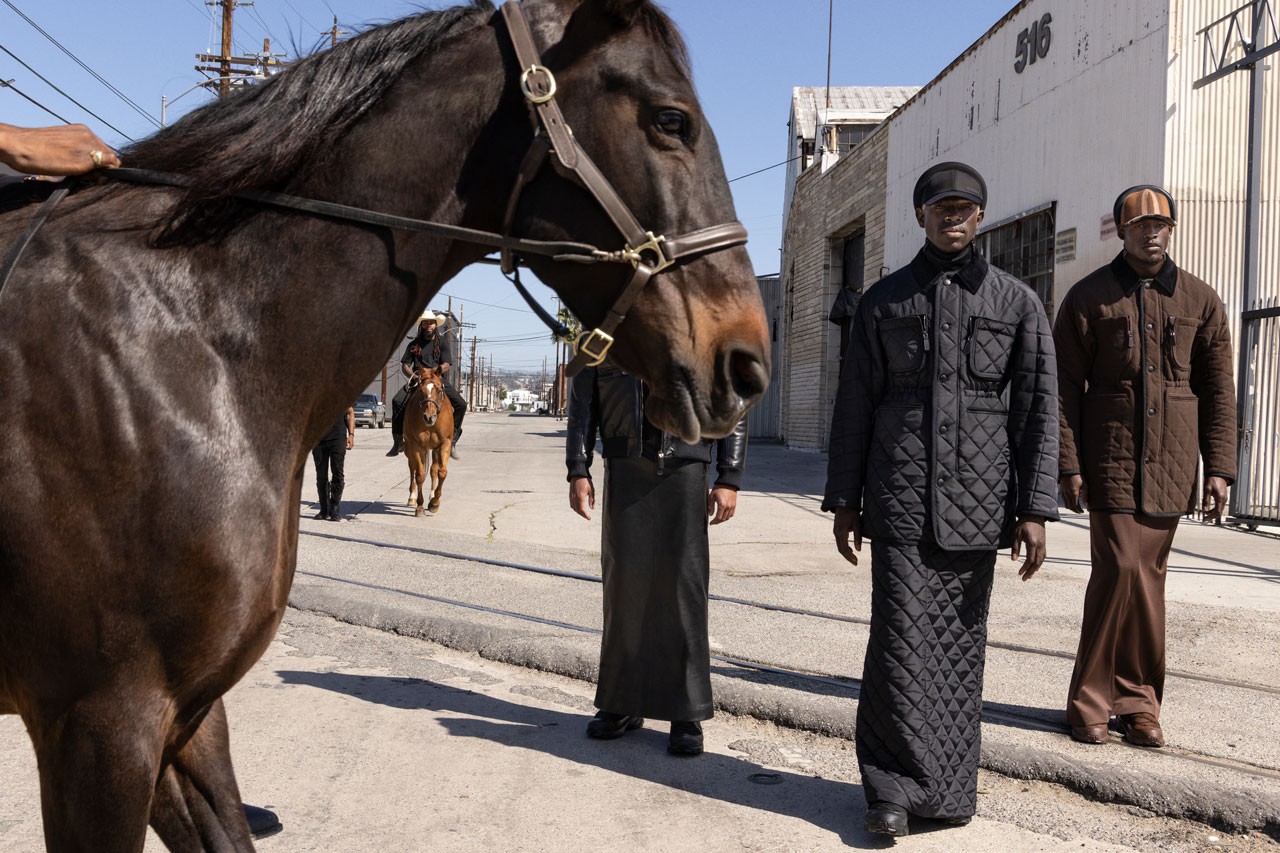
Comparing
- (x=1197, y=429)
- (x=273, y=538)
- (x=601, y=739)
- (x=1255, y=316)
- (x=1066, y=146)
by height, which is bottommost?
(x=601, y=739)

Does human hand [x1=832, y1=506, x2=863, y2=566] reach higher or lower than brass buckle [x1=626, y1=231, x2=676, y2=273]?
lower

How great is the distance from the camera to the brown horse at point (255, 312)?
189 cm

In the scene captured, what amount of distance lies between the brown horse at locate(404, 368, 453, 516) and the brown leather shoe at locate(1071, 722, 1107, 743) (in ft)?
31.6

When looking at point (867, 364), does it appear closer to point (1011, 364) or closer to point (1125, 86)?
point (1011, 364)

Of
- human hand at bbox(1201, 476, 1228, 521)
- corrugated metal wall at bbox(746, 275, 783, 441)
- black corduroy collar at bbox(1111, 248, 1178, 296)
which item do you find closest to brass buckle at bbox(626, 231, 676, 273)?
black corduroy collar at bbox(1111, 248, 1178, 296)

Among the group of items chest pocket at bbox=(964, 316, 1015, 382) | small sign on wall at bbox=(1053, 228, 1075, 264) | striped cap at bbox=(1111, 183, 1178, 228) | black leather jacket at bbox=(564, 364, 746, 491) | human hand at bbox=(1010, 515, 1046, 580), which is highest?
small sign on wall at bbox=(1053, 228, 1075, 264)

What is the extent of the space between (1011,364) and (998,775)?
1.55 m

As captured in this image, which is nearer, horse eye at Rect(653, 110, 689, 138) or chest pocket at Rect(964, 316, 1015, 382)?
horse eye at Rect(653, 110, 689, 138)

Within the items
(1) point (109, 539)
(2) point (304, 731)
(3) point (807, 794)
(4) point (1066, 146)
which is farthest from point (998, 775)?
(4) point (1066, 146)

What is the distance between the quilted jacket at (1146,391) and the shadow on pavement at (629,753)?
5.61ft

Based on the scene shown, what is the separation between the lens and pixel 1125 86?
1359 cm

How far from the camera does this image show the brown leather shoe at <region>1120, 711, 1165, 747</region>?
4352mm

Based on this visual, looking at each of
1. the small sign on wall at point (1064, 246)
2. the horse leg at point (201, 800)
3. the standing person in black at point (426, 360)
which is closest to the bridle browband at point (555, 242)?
the horse leg at point (201, 800)

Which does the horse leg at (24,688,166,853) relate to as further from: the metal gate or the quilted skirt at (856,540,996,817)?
the metal gate
